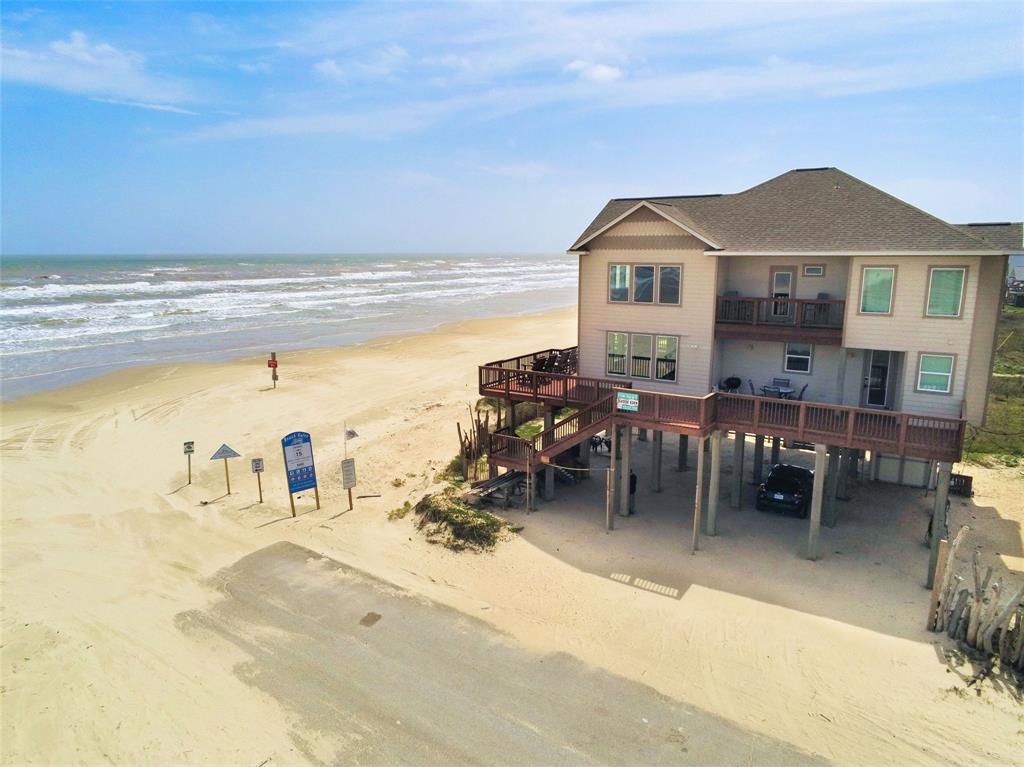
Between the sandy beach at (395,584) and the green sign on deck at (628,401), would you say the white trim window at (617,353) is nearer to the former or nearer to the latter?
the green sign on deck at (628,401)

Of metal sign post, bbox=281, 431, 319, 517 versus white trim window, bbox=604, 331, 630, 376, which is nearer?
metal sign post, bbox=281, 431, 319, 517

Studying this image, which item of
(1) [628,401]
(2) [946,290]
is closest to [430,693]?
(1) [628,401]

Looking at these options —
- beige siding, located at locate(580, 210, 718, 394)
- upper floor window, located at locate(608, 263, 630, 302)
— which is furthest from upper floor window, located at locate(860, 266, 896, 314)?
upper floor window, located at locate(608, 263, 630, 302)

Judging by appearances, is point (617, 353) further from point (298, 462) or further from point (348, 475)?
point (298, 462)

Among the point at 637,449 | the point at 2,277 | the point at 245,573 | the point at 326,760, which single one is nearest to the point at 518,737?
the point at 326,760

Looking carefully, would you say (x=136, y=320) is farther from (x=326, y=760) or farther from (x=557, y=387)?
(x=326, y=760)

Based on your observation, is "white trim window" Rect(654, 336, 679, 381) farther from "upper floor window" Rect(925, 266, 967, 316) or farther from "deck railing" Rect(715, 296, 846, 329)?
"upper floor window" Rect(925, 266, 967, 316)

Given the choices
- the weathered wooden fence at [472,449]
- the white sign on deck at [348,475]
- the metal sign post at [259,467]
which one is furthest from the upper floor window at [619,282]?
the metal sign post at [259,467]
